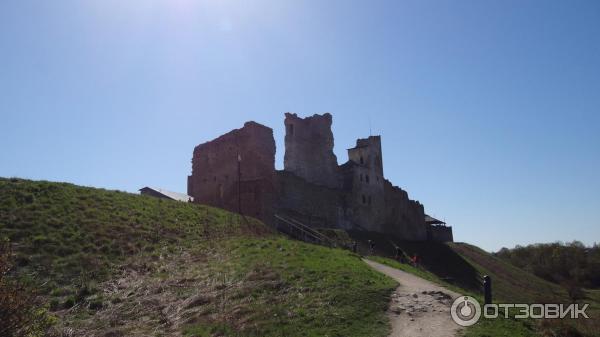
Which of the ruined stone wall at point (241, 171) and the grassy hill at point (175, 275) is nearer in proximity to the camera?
the grassy hill at point (175, 275)

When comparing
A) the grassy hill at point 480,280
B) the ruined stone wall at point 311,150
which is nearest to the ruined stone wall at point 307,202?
the grassy hill at point 480,280

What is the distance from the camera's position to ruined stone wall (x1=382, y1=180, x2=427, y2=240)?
58.7 meters

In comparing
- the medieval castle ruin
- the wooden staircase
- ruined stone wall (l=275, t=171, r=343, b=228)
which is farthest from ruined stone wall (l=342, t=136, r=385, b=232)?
the wooden staircase

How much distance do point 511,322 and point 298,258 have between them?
9.16m

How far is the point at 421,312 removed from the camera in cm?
1414

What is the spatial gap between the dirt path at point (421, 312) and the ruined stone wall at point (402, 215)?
40.7 m

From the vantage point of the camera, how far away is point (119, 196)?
86.9ft

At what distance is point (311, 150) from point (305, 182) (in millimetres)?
8596

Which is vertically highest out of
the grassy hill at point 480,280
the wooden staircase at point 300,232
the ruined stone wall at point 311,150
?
the ruined stone wall at point 311,150

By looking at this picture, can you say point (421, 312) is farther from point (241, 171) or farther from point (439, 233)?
point (439, 233)

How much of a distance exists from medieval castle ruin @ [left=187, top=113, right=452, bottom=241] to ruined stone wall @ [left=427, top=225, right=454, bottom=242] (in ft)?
9.56

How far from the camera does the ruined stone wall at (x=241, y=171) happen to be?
36.0m

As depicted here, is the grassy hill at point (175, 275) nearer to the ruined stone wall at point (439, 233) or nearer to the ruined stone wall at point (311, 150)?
the ruined stone wall at point (311, 150)

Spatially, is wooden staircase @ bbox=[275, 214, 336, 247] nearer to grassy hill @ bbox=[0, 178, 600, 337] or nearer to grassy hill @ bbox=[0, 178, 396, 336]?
grassy hill @ bbox=[0, 178, 600, 337]
